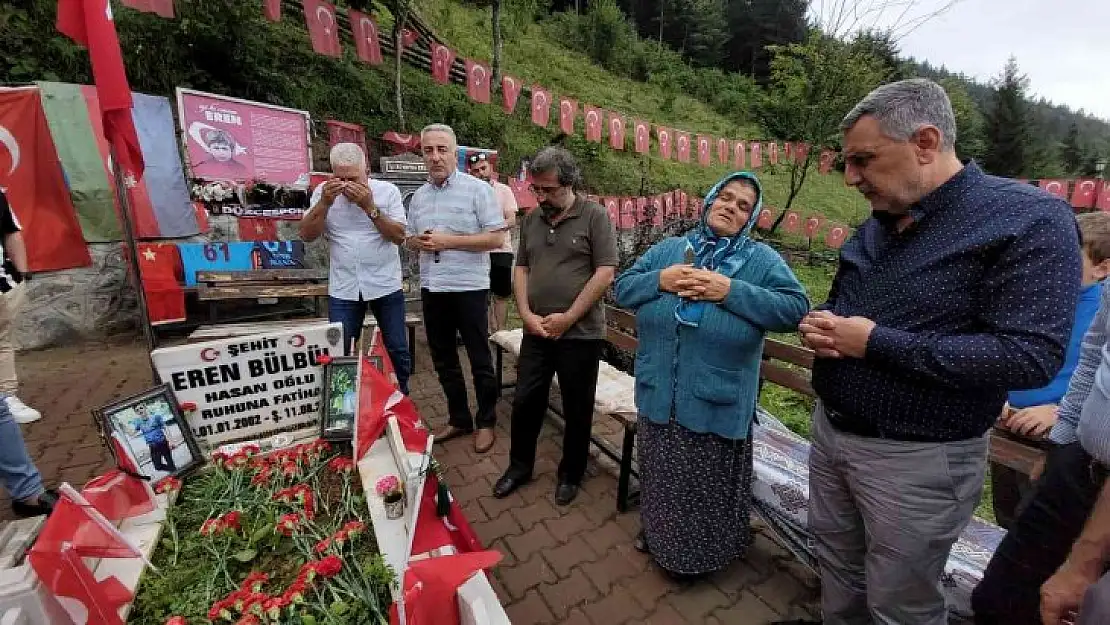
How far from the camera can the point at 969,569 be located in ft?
5.89

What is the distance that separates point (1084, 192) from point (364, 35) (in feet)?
45.1

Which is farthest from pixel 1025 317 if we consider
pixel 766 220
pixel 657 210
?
pixel 766 220

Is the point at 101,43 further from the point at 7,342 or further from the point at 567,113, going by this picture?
the point at 567,113

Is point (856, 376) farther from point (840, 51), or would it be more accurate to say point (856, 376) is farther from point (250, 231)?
point (840, 51)

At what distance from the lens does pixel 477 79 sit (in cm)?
605

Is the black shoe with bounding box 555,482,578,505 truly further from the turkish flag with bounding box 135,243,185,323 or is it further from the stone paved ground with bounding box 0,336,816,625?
the turkish flag with bounding box 135,243,185,323

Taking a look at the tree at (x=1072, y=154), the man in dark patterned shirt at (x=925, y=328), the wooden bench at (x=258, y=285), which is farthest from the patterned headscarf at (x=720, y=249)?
the tree at (x=1072, y=154)

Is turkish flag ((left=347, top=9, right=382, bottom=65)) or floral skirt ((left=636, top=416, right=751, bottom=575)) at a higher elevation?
turkish flag ((left=347, top=9, right=382, bottom=65))

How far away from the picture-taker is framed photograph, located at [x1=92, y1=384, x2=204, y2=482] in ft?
5.56

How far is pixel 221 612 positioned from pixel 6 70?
6.47m

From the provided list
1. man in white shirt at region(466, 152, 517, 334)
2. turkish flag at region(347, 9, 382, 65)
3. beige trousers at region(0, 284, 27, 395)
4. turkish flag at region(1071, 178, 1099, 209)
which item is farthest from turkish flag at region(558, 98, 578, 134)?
turkish flag at region(1071, 178, 1099, 209)

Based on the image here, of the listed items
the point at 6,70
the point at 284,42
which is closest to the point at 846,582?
the point at 6,70

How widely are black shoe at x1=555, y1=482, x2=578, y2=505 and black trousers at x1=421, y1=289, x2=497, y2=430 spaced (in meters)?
0.77

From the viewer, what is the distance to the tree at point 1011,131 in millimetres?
25969
